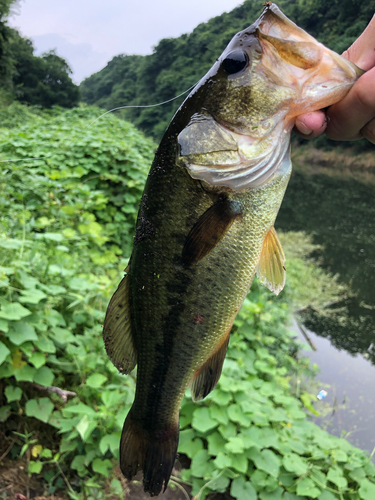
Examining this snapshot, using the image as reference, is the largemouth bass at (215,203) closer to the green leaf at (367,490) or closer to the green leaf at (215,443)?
the green leaf at (215,443)

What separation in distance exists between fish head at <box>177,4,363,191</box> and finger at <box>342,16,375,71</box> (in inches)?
4.0

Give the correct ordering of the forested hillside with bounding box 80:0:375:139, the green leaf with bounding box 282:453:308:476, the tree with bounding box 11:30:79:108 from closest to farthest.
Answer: the green leaf with bounding box 282:453:308:476 < the forested hillside with bounding box 80:0:375:139 < the tree with bounding box 11:30:79:108

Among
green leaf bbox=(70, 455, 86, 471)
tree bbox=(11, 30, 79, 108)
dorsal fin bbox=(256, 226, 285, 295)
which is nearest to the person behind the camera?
dorsal fin bbox=(256, 226, 285, 295)

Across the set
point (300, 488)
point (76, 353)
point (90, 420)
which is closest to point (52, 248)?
point (76, 353)

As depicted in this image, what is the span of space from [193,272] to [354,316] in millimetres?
6603

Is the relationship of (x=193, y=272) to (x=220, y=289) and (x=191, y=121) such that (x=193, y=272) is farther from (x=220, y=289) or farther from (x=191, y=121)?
(x=191, y=121)

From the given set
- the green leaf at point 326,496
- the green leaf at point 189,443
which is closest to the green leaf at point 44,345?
the green leaf at point 189,443

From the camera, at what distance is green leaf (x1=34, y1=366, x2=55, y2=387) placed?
1955 millimetres

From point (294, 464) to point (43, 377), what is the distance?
176 centimetres

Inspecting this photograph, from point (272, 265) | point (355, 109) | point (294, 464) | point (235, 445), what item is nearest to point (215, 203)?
point (272, 265)

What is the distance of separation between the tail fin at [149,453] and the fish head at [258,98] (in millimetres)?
1020

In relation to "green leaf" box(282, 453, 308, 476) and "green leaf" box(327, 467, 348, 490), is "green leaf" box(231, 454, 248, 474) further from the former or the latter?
"green leaf" box(327, 467, 348, 490)

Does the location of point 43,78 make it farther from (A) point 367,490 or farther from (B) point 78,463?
(A) point 367,490

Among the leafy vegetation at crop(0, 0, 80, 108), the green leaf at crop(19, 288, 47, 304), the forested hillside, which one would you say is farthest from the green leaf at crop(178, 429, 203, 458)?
the leafy vegetation at crop(0, 0, 80, 108)
